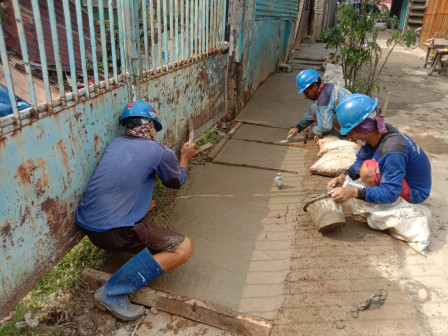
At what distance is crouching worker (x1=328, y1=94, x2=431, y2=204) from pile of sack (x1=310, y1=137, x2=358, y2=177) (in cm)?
82

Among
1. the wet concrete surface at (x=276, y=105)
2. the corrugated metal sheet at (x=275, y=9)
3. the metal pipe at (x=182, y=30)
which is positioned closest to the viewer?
the metal pipe at (x=182, y=30)

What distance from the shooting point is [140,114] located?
2902 mm

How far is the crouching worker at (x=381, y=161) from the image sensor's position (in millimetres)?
2900

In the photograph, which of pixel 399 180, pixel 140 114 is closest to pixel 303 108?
pixel 399 180

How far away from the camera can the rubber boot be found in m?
2.40

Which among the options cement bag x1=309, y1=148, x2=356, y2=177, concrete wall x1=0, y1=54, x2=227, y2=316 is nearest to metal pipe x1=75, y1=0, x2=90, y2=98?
concrete wall x1=0, y1=54, x2=227, y2=316

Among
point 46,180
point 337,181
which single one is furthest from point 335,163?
point 46,180

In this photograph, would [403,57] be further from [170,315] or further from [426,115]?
[170,315]

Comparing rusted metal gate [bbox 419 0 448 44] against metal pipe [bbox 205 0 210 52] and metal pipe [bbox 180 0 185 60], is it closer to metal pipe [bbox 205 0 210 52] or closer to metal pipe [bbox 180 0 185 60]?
metal pipe [bbox 205 0 210 52]

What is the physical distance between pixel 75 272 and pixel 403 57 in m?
16.1

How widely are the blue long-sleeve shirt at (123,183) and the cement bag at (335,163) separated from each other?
84.8 inches

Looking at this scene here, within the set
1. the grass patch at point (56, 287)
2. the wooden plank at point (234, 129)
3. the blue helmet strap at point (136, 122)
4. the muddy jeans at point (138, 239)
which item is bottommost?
the grass patch at point (56, 287)

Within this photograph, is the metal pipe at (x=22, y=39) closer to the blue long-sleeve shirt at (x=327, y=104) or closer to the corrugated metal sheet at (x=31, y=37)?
the corrugated metal sheet at (x=31, y=37)

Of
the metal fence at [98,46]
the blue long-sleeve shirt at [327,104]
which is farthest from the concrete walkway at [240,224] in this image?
the metal fence at [98,46]
